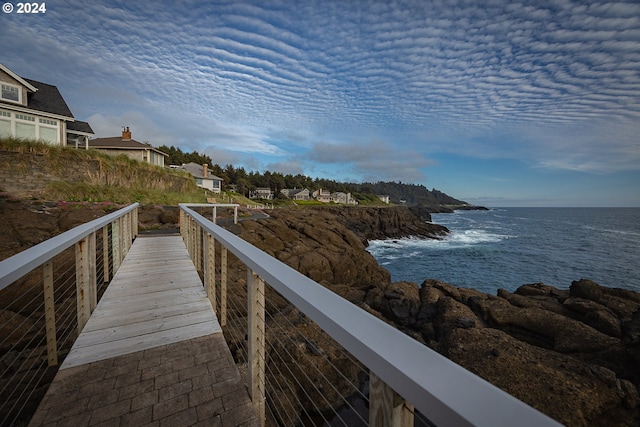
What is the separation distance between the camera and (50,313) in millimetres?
2398

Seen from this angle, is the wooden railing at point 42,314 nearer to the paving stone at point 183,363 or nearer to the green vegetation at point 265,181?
the paving stone at point 183,363

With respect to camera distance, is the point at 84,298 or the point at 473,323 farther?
the point at 473,323

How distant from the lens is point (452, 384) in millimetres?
654

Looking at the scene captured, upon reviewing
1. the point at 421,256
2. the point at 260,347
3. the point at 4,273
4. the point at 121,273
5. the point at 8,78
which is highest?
the point at 8,78

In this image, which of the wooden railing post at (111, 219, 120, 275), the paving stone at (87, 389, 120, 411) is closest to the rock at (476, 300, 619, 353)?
the paving stone at (87, 389, 120, 411)

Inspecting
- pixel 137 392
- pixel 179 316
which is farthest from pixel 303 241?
pixel 137 392

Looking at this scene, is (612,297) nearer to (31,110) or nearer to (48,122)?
(31,110)

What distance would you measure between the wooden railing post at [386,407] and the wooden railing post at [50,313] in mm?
2872

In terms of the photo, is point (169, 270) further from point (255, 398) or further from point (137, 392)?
point (255, 398)

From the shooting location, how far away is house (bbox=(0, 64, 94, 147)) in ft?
58.5

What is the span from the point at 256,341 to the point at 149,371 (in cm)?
115

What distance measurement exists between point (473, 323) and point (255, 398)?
6.66 metres

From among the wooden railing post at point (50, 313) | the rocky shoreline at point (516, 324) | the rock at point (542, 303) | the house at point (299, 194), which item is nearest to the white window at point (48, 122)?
the rocky shoreline at point (516, 324)

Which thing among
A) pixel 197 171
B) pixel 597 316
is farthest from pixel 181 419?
pixel 197 171
